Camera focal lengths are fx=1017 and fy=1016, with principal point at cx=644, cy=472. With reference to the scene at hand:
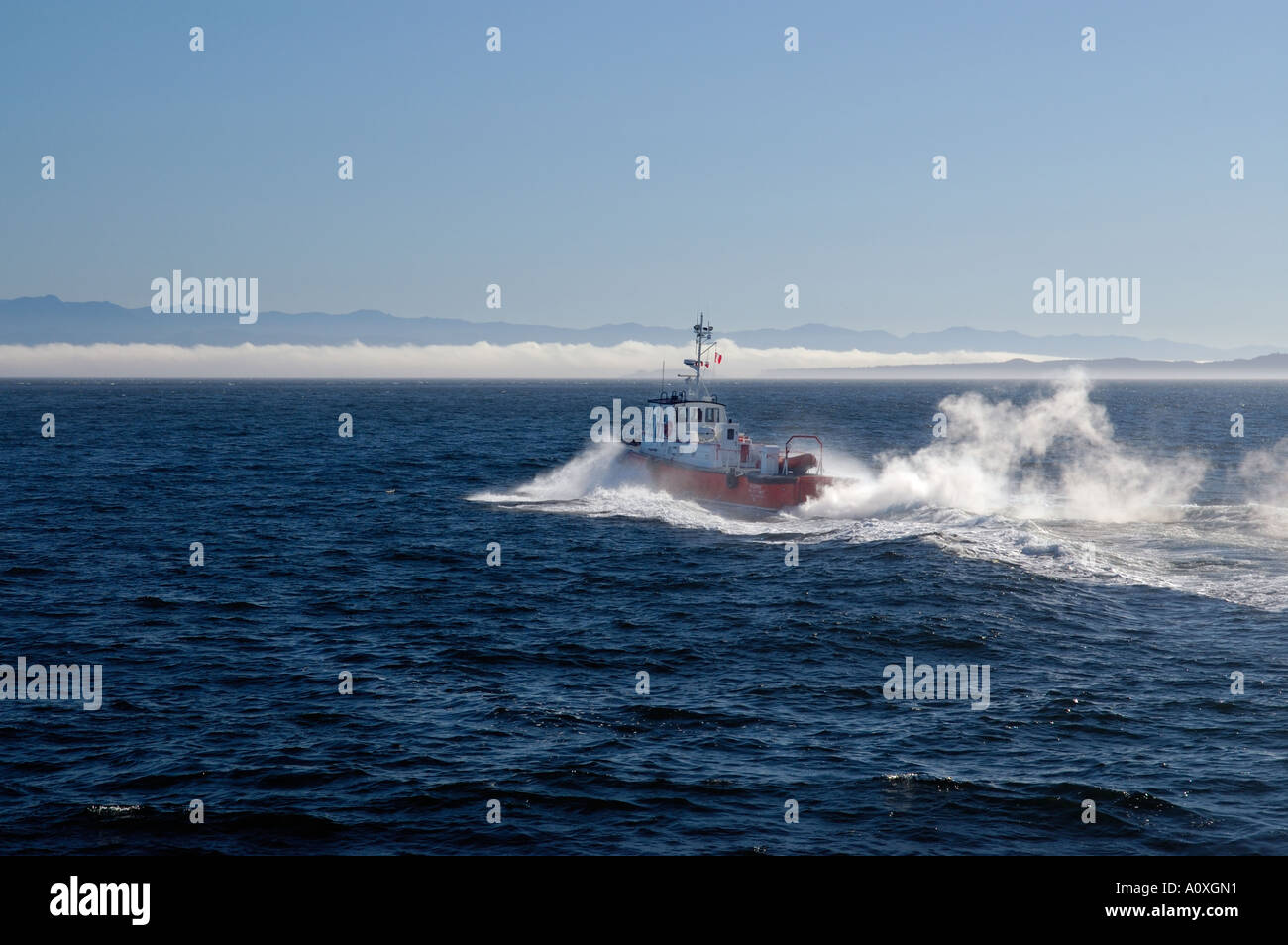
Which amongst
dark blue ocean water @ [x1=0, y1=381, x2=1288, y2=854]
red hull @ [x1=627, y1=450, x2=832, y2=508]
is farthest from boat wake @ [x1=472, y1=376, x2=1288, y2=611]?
red hull @ [x1=627, y1=450, x2=832, y2=508]

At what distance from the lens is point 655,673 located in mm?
24344

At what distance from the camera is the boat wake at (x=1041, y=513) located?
3472 cm

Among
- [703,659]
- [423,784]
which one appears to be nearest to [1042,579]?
[703,659]

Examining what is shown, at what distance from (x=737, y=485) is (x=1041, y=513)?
560 inches

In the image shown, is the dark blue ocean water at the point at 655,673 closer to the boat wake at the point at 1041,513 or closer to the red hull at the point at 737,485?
the boat wake at the point at 1041,513

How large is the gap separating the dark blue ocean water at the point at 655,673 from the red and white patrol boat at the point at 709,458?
1.33 meters

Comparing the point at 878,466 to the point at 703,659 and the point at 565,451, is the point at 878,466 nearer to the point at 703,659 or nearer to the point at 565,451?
the point at 565,451

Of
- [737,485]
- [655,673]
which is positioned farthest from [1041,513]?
[655,673]

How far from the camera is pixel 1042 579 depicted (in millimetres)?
33062

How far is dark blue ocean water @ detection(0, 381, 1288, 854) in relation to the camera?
54.2ft

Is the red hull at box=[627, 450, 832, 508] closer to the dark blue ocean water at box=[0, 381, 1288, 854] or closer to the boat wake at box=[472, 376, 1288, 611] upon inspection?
the boat wake at box=[472, 376, 1288, 611]
